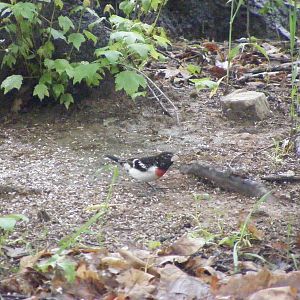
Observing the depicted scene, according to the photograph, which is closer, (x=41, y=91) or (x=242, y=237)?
(x=242, y=237)

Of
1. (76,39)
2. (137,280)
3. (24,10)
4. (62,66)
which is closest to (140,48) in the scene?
(76,39)

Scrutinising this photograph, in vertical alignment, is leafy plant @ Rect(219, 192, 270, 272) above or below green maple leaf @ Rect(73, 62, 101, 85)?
below

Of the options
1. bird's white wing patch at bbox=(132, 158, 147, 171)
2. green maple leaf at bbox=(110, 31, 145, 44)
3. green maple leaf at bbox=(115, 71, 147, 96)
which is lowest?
bird's white wing patch at bbox=(132, 158, 147, 171)

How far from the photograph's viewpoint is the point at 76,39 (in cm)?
595

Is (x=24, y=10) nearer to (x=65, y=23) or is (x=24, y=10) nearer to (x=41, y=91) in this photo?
(x=65, y=23)

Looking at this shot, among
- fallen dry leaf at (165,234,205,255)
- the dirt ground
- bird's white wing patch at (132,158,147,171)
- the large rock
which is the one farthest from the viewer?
the large rock

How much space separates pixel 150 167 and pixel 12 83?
1438mm

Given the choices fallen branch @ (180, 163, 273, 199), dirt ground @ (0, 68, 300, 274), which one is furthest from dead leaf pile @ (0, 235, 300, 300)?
fallen branch @ (180, 163, 273, 199)

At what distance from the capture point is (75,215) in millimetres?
4676

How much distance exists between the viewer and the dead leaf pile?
3471mm

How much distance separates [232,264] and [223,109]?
2.70 meters

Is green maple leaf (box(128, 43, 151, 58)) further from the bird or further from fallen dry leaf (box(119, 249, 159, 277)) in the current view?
fallen dry leaf (box(119, 249, 159, 277))

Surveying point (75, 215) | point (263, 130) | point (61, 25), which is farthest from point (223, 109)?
point (75, 215)

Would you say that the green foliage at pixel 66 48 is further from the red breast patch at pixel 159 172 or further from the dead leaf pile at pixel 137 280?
the dead leaf pile at pixel 137 280
